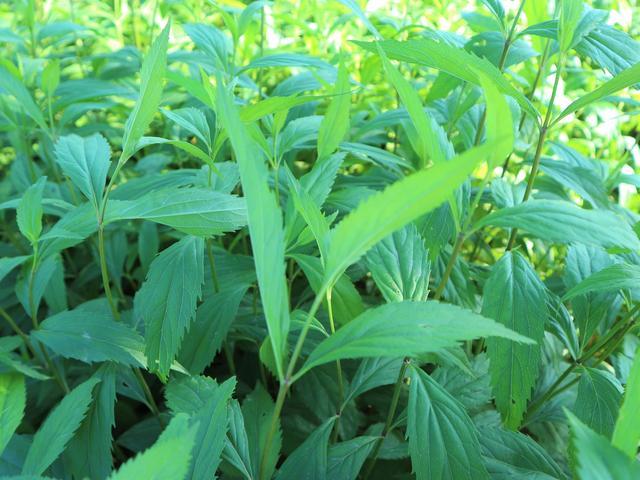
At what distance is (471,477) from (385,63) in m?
0.43

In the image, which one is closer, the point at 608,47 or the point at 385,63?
the point at 385,63

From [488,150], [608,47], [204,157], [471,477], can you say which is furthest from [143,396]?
[608,47]

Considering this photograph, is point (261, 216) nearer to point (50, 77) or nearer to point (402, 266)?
point (402, 266)

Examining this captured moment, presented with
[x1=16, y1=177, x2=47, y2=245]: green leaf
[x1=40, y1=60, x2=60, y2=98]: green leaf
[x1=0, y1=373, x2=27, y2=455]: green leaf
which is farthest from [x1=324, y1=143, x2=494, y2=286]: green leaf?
[x1=40, y1=60, x2=60, y2=98]: green leaf

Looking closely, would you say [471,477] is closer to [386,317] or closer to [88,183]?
[386,317]

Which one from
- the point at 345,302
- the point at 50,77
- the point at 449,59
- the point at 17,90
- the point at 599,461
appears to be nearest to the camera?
the point at 599,461

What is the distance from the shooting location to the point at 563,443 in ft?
2.96

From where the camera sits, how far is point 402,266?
2.15 feet

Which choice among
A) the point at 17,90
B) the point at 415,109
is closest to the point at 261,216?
the point at 415,109

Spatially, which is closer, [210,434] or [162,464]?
[162,464]

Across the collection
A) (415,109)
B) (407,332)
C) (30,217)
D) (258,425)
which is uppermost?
(415,109)

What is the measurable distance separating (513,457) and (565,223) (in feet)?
1.11

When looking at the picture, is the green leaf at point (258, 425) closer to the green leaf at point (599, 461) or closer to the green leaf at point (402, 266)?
the green leaf at point (402, 266)

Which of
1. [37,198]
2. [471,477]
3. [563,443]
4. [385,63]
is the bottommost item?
[563,443]
